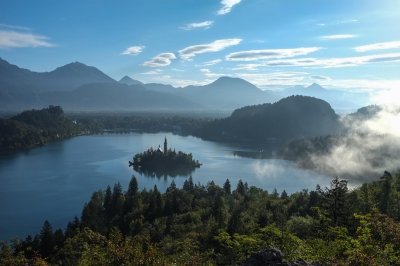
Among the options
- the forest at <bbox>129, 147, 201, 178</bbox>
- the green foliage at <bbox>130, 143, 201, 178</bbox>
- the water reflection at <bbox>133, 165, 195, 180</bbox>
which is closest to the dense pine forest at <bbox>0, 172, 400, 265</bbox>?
the water reflection at <bbox>133, 165, 195, 180</bbox>

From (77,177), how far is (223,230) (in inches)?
3424

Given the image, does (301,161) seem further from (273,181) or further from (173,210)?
(173,210)

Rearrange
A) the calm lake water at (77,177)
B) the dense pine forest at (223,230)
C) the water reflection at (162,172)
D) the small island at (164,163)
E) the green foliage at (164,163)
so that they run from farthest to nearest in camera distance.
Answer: the green foliage at (164,163)
the small island at (164,163)
the water reflection at (162,172)
the calm lake water at (77,177)
the dense pine forest at (223,230)

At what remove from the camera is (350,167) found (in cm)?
12650

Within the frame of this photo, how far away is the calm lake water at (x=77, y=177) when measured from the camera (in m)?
76.6

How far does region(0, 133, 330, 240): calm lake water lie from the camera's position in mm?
76625

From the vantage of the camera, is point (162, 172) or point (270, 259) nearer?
point (270, 259)

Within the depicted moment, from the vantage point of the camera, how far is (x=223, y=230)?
31.6m

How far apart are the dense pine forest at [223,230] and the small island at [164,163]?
94.3 ft

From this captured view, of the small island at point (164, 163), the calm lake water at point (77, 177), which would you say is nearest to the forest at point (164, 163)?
the small island at point (164, 163)

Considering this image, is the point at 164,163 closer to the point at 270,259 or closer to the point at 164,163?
the point at 164,163

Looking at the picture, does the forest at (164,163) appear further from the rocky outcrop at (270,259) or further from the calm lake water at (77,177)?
the rocky outcrop at (270,259)

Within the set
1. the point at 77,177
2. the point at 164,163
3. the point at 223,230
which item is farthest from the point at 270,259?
the point at 164,163

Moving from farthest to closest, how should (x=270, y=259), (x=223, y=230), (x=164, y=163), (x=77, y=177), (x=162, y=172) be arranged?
1. (x=164, y=163)
2. (x=162, y=172)
3. (x=77, y=177)
4. (x=223, y=230)
5. (x=270, y=259)
